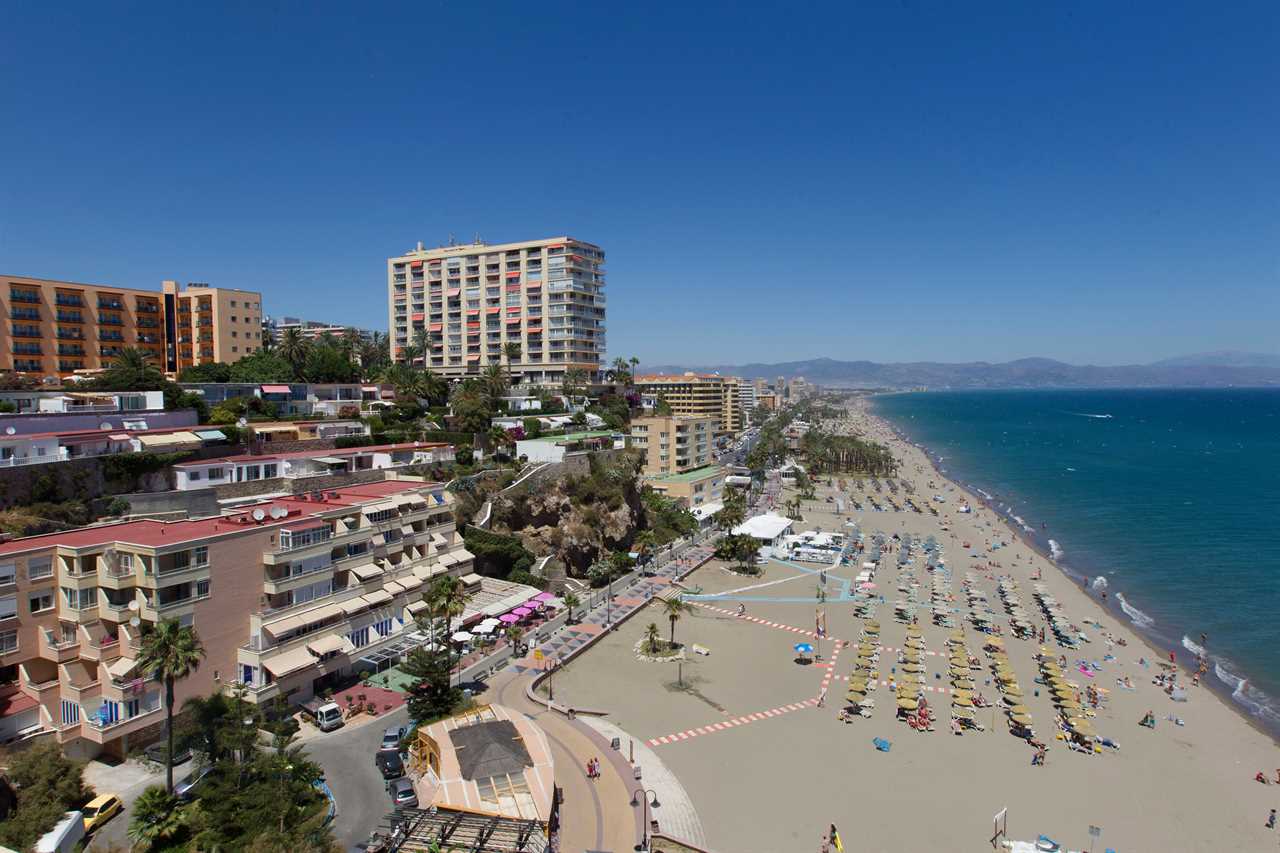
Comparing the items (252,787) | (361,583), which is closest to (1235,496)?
(361,583)

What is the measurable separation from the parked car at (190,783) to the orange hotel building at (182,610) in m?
4.14

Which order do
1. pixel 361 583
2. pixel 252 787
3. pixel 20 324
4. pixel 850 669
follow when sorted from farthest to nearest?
pixel 20 324, pixel 850 669, pixel 361 583, pixel 252 787

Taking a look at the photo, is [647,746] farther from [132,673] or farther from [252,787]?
[132,673]

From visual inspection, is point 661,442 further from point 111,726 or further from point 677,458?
point 111,726

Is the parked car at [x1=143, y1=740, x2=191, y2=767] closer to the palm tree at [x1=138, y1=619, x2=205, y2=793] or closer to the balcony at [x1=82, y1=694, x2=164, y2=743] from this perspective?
the balcony at [x1=82, y1=694, x2=164, y2=743]

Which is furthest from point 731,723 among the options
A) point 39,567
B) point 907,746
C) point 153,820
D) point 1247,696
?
point 1247,696

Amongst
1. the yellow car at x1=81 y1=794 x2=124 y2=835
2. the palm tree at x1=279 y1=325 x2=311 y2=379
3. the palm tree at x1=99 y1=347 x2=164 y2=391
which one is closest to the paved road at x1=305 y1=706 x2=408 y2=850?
the yellow car at x1=81 y1=794 x2=124 y2=835

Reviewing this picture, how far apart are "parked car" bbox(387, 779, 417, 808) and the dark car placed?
0.58 metres

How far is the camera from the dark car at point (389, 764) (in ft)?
85.8

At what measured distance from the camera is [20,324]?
62.7 meters

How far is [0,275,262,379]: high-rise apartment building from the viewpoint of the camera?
62844 millimetres

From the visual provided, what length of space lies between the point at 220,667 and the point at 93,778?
546 centimetres

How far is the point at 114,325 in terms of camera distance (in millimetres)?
71062

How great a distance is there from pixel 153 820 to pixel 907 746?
29685 millimetres
